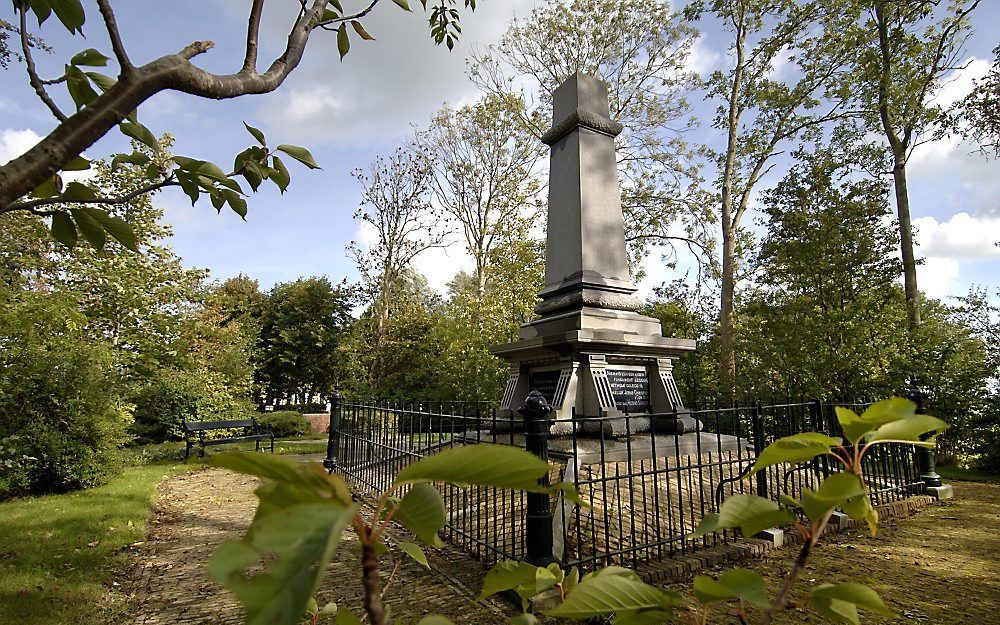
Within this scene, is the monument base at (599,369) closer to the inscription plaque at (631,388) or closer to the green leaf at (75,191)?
the inscription plaque at (631,388)

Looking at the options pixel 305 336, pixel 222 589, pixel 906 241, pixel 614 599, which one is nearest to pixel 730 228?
pixel 906 241

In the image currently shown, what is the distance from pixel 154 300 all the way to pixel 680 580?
14844 millimetres

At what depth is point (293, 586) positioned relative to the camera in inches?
14.5

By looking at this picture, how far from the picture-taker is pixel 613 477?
150 inches

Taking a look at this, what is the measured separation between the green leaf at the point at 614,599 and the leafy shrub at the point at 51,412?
31.0 feet

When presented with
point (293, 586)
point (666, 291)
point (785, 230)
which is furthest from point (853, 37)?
point (293, 586)

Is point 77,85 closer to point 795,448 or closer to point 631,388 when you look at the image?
point 795,448

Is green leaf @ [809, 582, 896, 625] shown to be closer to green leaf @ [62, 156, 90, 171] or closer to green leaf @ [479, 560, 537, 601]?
green leaf @ [479, 560, 537, 601]

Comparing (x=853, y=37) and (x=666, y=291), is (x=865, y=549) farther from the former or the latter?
(x=666, y=291)

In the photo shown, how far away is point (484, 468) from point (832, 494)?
1.53 feet

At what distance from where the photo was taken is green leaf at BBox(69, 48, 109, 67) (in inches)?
57.1

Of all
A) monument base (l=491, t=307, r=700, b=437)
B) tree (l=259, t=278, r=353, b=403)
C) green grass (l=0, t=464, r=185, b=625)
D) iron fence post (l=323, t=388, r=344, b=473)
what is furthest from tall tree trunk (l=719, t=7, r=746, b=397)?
tree (l=259, t=278, r=353, b=403)

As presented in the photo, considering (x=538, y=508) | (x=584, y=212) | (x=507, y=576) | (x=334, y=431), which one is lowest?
(x=538, y=508)

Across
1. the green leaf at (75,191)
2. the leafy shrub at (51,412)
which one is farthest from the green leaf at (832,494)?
the leafy shrub at (51,412)
